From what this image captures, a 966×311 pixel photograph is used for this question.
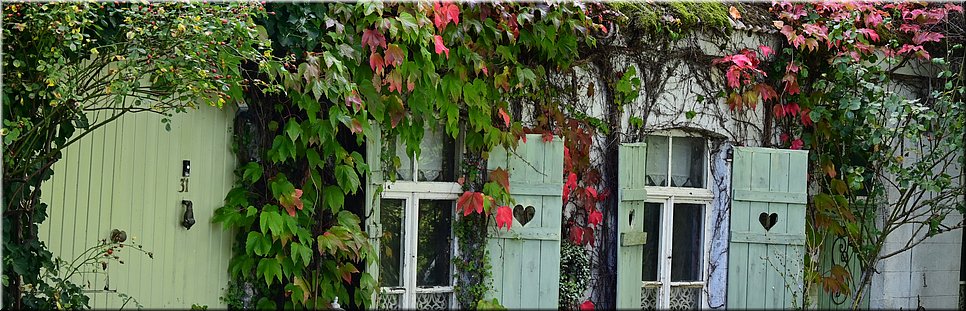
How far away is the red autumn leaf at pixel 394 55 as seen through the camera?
5.91m

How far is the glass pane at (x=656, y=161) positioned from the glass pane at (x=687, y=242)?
0.24 meters

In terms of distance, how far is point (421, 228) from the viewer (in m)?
6.62

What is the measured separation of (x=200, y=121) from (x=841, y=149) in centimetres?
441

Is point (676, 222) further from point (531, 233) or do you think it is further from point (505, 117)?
point (505, 117)

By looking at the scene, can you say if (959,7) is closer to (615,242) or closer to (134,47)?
(615,242)

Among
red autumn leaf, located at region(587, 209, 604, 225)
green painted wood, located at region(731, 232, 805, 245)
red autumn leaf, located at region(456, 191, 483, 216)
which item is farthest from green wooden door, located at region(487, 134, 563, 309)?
green painted wood, located at region(731, 232, 805, 245)

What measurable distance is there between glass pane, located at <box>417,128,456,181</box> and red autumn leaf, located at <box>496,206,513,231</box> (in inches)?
15.7

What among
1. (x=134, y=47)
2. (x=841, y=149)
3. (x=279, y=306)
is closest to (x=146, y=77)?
(x=134, y=47)

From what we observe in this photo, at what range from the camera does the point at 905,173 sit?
7344 mm

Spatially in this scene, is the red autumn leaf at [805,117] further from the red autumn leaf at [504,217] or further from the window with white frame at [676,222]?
the red autumn leaf at [504,217]

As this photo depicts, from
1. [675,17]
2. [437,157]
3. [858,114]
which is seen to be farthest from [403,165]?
[858,114]

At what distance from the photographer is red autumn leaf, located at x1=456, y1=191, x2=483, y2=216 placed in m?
6.41

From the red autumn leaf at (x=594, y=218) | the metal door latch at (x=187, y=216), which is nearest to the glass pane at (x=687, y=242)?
the red autumn leaf at (x=594, y=218)

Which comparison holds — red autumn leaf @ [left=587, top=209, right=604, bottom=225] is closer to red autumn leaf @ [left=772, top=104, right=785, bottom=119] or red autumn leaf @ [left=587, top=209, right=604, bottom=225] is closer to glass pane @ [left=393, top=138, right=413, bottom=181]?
glass pane @ [left=393, top=138, right=413, bottom=181]
